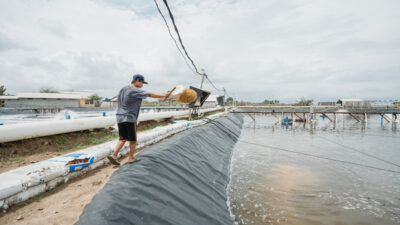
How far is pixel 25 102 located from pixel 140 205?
46231 mm

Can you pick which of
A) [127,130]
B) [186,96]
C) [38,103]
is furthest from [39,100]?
[127,130]

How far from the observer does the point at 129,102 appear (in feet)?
11.3

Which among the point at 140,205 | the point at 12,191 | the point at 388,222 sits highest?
the point at 12,191

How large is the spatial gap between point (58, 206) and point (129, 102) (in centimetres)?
181

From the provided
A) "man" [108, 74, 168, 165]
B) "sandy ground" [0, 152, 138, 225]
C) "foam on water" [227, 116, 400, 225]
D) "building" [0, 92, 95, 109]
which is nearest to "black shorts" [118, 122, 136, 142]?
"man" [108, 74, 168, 165]

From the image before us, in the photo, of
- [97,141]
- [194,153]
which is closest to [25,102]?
[97,141]

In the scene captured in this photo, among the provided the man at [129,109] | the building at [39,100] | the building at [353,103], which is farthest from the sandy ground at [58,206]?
the building at [353,103]

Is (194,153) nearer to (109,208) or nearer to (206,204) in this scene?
(206,204)

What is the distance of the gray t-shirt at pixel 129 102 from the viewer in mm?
3381

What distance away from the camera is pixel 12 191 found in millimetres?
2318

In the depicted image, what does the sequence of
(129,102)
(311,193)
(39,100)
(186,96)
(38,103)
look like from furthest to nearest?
(39,100)
(38,103)
(311,193)
(186,96)
(129,102)

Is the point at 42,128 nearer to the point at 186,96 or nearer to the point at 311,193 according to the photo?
the point at 186,96

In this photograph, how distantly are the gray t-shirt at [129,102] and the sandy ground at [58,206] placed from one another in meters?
1.17

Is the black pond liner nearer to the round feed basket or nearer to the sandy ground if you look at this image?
the sandy ground
